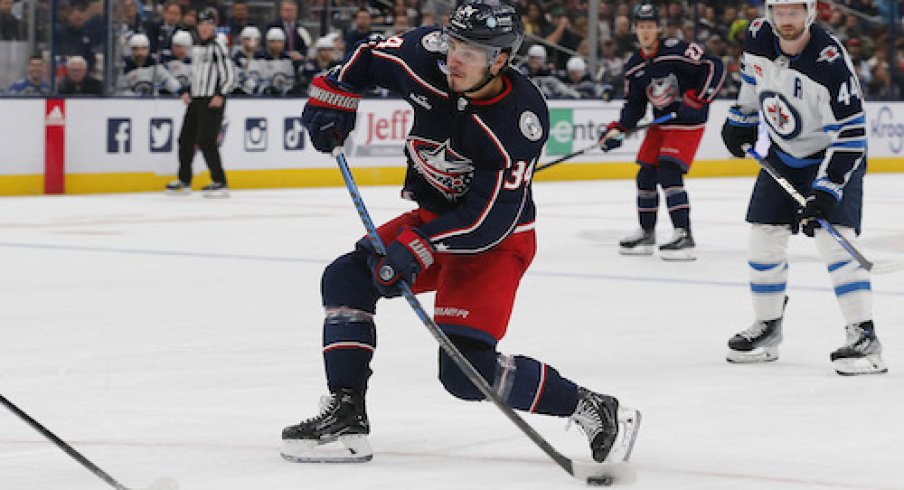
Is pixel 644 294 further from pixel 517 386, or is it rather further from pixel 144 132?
pixel 144 132

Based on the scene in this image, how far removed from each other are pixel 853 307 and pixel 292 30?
10233 mm

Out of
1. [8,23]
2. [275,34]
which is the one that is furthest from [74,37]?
[275,34]

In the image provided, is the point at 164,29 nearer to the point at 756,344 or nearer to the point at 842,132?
the point at 756,344

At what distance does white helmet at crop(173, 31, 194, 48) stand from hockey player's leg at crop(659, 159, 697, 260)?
5765 mm

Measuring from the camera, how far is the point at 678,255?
9.58 meters

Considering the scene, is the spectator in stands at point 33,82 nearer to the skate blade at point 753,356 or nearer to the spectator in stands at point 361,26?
the spectator in stands at point 361,26

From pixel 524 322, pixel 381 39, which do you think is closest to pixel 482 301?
pixel 381 39

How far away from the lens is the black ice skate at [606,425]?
4066 millimetres

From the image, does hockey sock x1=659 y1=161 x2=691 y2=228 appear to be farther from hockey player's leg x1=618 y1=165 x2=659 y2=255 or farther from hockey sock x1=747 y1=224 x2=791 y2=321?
hockey sock x1=747 y1=224 x2=791 y2=321

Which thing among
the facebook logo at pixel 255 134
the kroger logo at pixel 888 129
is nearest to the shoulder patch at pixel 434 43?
the facebook logo at pixel 255 134

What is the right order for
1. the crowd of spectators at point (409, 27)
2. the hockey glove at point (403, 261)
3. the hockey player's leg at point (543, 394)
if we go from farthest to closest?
the crowd of spectators at point (409, 27)
the hockey player's leg at point (543, 394)
the hockey glove at point (403, 261)

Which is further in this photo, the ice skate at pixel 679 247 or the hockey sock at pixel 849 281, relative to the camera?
the ice skate at pixel 679 247

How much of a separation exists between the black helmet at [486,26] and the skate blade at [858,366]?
2200 millimetres

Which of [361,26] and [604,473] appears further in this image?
[361,26]
